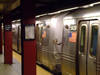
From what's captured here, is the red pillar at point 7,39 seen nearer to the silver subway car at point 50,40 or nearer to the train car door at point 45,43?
the silver subway car at point 50,40

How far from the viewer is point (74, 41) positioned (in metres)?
5.68

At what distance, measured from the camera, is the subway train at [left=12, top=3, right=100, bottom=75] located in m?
4.80

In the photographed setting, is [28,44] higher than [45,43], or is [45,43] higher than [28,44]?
[28,44]

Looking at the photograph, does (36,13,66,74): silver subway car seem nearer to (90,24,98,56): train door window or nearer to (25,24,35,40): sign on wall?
(25,24,35,40): sign on wall

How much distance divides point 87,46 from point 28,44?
1818mm

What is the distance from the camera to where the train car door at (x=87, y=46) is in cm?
Answer: 478

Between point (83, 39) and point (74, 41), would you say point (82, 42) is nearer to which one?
point (83, 39)

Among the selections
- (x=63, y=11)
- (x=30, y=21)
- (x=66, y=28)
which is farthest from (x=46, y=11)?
(x=30, y=21)

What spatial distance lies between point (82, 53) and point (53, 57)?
7.49 ft

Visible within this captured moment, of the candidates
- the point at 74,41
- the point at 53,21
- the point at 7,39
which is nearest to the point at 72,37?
the point at 74,41

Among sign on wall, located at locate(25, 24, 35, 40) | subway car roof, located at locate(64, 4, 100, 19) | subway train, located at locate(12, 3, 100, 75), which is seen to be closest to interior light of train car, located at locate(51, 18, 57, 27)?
subway train, located at locate(12, 3, 100, 75)

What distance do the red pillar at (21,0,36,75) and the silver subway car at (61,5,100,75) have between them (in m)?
1.36

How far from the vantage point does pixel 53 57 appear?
7.39m

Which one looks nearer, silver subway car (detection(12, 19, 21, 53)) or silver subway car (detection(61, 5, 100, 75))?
silver subway car (detection(61, 5, 100, 75))
